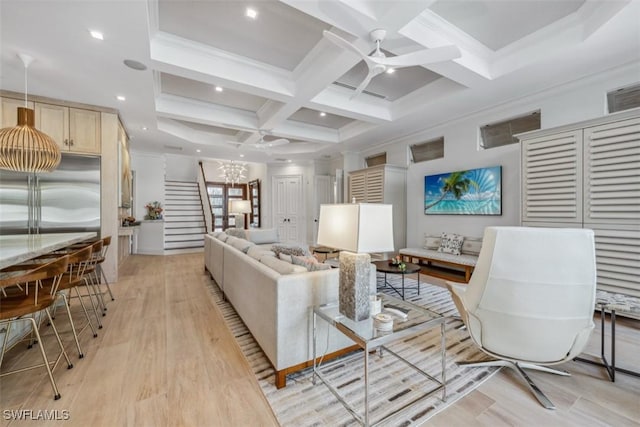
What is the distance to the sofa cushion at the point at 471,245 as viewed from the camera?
14.8 ft

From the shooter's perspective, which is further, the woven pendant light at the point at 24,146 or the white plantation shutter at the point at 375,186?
the white plantation shutter at the point at 375,186

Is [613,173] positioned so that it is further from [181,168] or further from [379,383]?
[181,168]

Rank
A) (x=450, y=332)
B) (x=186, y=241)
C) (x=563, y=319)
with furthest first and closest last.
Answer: (x=186, y=241) < (x=450, y=332) < (x=563, y=319)

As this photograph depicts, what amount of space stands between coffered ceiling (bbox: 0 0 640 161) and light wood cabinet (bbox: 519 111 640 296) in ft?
2.60

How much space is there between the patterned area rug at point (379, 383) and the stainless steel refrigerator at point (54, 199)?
3292 mm

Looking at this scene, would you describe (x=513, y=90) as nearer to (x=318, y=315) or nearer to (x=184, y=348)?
(x=318, y=315)

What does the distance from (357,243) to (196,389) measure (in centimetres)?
149

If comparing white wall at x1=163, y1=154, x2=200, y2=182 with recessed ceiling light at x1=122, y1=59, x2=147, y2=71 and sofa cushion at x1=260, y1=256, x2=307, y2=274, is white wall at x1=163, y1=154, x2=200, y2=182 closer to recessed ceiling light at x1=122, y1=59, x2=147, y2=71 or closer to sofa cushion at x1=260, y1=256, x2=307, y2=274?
recessed ceiling light at x1=122, y1=59, x2=147, y2=71

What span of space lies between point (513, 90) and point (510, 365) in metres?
3.54

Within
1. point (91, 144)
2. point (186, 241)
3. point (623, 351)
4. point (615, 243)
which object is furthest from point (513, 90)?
point (186, 241)

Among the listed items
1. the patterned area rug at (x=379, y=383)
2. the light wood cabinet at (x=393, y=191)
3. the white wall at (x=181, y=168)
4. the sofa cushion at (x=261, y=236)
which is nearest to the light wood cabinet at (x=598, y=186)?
the patterned area rug at (x=379, y=383)

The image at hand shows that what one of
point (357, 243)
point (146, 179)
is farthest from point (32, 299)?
point (146, 179)

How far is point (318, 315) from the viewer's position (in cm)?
190

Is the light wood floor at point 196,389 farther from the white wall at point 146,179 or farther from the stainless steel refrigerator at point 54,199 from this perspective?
the white wall at point 146,179
